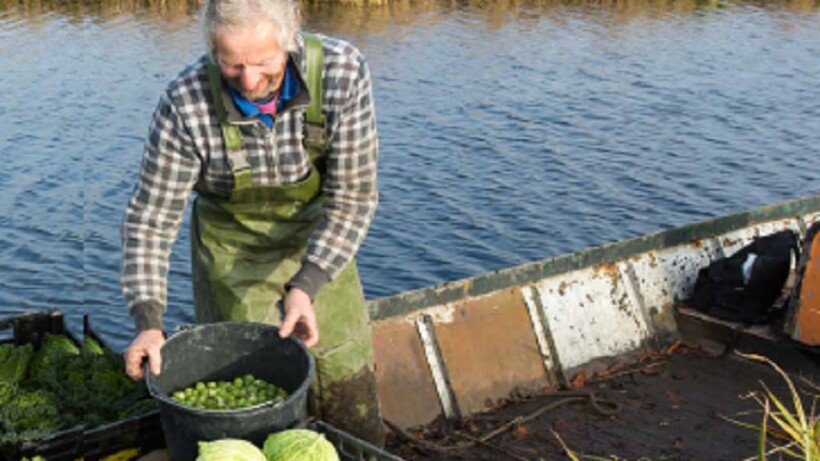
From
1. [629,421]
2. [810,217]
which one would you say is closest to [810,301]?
[629,421]

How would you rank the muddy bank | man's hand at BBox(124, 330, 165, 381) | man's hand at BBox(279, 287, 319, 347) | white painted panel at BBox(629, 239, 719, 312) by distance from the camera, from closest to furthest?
man's hand at BBox(124, 330, 165, 381), man's hand at BBox(279, 287, 319, 347), the muddy bank, white painted panel at BBox(629, 239, 719, 312)

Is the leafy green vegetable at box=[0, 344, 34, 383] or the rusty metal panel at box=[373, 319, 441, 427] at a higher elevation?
the leafy green vegetable at box=[0, 344, 34, 383]

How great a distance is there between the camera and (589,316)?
24.3 ft

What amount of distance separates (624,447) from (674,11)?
23.0 m

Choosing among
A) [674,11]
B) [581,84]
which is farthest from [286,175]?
[674,11]

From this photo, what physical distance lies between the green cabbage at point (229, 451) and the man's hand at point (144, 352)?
0.49m

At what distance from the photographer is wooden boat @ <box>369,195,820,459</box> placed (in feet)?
21.6

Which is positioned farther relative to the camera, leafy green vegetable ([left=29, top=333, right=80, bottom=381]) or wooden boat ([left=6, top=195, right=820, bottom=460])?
wooden boat ([left=6, top=195, right=820, bottom=460])

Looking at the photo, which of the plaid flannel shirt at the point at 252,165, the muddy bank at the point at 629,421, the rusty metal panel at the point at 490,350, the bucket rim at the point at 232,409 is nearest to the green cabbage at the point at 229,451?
the bucket rim at the point at 232,409

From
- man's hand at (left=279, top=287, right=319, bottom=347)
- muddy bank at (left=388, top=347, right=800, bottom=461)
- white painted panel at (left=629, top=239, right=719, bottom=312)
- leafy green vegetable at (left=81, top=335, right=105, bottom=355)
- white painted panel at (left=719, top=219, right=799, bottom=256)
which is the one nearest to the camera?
man's hand at (left=279, top=287, right=319, bottom=347)

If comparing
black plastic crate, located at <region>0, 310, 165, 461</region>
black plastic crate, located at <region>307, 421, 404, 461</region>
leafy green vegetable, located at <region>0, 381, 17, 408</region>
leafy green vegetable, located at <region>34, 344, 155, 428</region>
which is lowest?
leafy green vegetable, located at <region>0, 381, 17, 408</region>

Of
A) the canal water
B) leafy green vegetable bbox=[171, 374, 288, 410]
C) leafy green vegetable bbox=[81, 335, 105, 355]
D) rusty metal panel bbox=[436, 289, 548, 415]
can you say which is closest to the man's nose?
leafy green vegetable bbox=[171, 374, 288, 410]

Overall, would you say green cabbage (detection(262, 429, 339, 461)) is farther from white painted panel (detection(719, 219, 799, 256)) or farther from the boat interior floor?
white painted panel (detection(719, 219, 799, 256))

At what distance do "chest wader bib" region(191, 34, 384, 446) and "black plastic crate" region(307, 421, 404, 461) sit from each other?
0.88 m
